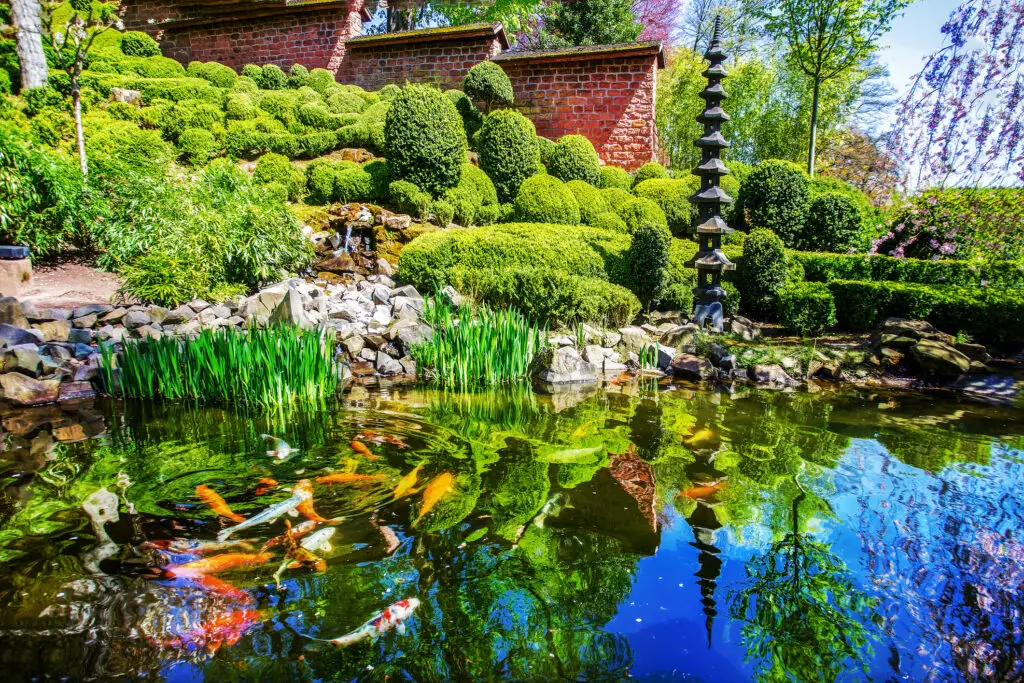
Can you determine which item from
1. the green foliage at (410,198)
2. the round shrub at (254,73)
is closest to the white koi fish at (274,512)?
the green foliage at (410,198)

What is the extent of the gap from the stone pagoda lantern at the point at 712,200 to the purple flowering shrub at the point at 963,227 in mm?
2240

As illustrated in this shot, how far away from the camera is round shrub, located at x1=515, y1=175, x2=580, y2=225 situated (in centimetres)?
989

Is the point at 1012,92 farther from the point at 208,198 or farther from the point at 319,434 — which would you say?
the point at 208,198

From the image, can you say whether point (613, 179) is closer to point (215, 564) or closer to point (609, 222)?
point (609, 222)

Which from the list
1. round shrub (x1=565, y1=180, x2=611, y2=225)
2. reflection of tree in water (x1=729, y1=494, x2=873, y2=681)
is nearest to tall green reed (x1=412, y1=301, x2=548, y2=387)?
reflection of tree in water (x1=729, y1=494, x2=873, y2=681)

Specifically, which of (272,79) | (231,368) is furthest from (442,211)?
(272,79)

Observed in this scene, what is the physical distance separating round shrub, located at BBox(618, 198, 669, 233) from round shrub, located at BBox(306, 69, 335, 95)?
9.37 metres

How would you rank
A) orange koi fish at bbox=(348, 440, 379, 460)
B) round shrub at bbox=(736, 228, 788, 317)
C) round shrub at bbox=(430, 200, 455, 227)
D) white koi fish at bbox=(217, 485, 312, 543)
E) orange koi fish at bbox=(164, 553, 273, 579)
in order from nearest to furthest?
orange koi fish at bbox=(164, 553, 273, 579) < white koi fish at bbox=(217, 485, 312, 543) < orange koi fish at bbox=(348, 440, 379, 460) < round shrub at bbox=(736, 228, 788, 317) < round shrub at bbox=(430, 200, 455, 227)

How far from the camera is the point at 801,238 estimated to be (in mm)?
10109

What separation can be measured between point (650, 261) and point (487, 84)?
7.51 meters

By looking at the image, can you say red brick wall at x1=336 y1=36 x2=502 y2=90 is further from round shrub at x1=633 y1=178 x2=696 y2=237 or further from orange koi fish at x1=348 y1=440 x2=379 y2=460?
orange koi fish at x1=348 y1=440 x2=379 y2=460

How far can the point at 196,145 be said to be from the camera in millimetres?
12016

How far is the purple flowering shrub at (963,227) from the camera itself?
16.8 feet

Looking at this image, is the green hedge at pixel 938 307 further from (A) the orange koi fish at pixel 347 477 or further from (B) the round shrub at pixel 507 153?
(A) the orange koi fish at pixel 347 477
